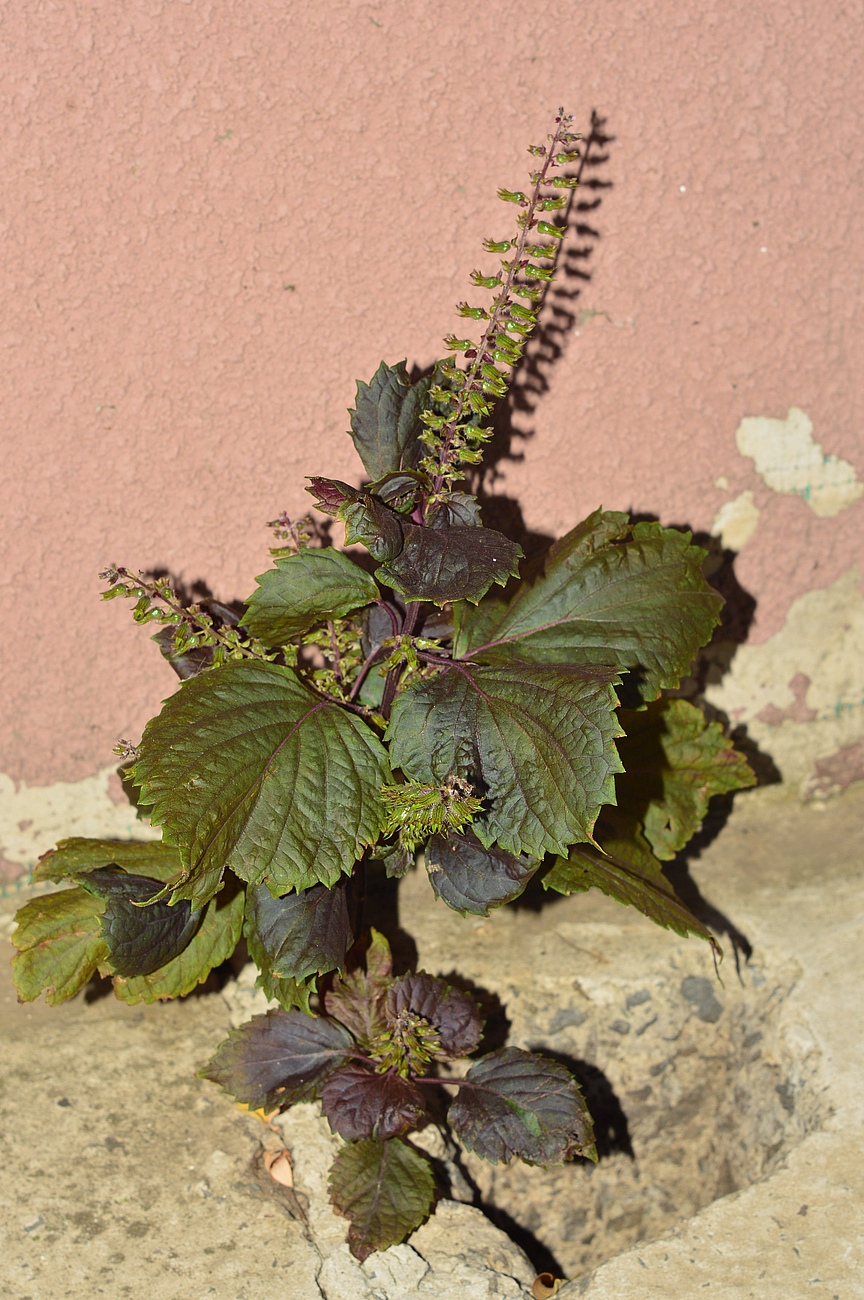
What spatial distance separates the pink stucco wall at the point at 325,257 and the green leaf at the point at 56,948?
0.52 m

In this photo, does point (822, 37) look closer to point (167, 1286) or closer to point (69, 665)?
point (69, 665)

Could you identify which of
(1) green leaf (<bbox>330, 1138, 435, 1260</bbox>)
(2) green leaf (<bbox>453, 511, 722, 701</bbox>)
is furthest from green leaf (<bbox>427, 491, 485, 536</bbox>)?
(1) green leaf (<bbox>330, 1138, 435, 1260</bbox>)

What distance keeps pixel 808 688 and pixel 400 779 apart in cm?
130

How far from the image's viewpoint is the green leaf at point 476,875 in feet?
5.27

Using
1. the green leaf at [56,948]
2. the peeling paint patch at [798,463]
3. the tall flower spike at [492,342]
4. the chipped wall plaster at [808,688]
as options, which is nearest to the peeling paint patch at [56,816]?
the green leaf at [56,948]

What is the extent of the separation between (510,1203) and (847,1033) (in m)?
0.71

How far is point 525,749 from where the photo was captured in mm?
1569

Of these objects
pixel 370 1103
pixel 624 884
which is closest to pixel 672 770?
pixel 624 884

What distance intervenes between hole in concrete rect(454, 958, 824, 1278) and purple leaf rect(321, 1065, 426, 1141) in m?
0.44

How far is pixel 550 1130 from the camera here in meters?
1.70

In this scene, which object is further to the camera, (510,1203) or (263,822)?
(510,1203)

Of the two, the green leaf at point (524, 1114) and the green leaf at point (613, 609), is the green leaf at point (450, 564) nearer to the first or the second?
the green leaf at point (613, 609)

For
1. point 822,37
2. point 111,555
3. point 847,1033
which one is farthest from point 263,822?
point 822,37

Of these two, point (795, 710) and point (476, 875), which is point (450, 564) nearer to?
point (476, 875)
